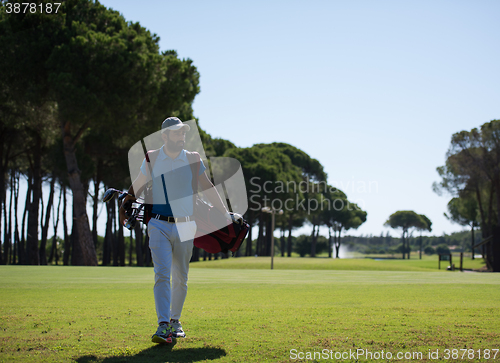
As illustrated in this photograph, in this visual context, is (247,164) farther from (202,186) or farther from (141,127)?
(202,186)

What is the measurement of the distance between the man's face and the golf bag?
0.41ft

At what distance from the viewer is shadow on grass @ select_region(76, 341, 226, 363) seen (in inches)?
124

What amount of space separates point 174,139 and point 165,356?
1935 mm

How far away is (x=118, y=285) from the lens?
9.12 meters

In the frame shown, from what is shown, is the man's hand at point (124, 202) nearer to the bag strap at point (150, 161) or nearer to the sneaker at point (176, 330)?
the bag strap at point (150, 161)

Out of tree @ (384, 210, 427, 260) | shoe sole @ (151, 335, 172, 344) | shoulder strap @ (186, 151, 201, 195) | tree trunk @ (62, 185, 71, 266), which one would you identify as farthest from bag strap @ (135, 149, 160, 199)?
tree @ (384, 210, 427, 260)

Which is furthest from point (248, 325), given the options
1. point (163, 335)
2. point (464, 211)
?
point (464, 211)

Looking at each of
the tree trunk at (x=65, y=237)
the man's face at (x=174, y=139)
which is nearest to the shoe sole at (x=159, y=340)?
the man's face at (x=174, y=139)

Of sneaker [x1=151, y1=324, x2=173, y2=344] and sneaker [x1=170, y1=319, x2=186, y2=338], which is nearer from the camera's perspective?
sneaker [x1=151, y1=324, x2=173, y2=344]

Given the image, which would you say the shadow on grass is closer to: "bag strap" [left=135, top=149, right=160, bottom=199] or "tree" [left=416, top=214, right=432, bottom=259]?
"bag strap" [left=135, top=149, right=160, bottom=199]

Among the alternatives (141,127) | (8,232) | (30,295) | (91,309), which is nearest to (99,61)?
(141,127)

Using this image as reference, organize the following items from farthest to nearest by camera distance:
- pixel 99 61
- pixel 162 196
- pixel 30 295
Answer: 1. pixel 99 61
2. pixel 30 295
3. pixel 162 196

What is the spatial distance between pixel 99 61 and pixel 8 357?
21.4 meters

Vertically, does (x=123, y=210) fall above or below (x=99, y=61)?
below
